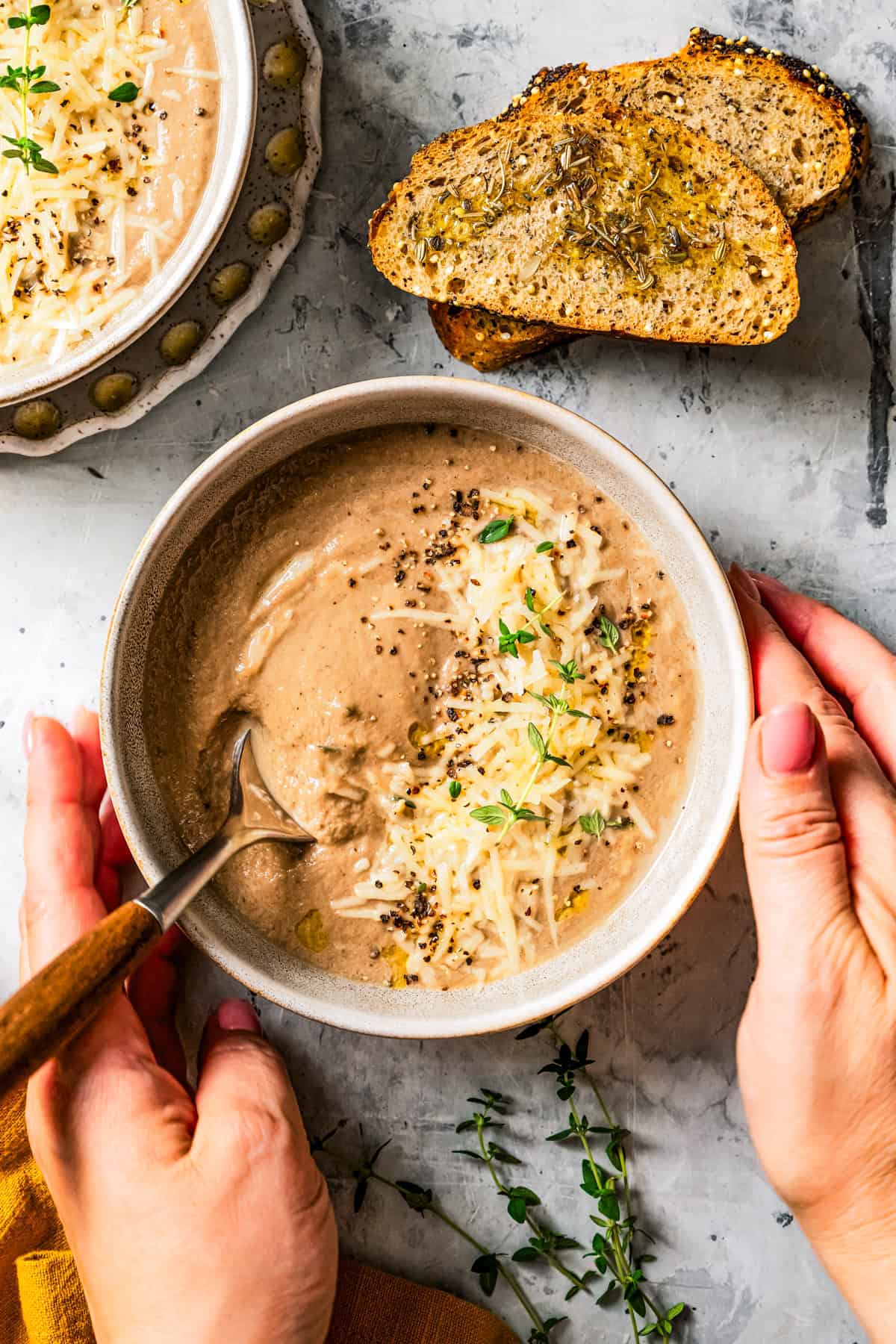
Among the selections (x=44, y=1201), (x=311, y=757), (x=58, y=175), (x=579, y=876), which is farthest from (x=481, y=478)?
(x=44, y=1201)

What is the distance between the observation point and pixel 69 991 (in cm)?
144

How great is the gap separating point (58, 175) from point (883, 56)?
149cm

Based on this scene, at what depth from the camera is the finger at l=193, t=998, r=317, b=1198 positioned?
1731 mm

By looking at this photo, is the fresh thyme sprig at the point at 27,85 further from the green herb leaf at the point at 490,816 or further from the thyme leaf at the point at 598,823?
the thyme leaf at the point at 598,823

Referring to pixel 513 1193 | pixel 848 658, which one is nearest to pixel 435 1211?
pixel 513 1193

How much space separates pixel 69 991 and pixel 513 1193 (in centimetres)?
100

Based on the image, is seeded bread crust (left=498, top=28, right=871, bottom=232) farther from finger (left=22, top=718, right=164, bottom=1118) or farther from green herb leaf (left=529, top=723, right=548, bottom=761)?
finger (left=22, top=718, right=164, bottom=1118)

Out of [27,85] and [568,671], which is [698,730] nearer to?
[568,671]

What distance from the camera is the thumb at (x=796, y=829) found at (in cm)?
163

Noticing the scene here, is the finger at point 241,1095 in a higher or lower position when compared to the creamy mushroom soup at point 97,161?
lower

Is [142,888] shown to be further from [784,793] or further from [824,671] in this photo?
[824,671]

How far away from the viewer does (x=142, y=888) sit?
6.81ft

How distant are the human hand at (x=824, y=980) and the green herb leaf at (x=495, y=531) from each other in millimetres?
498

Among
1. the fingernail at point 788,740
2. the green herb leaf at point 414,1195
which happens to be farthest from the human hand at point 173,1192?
the fingernail at point 788,740
